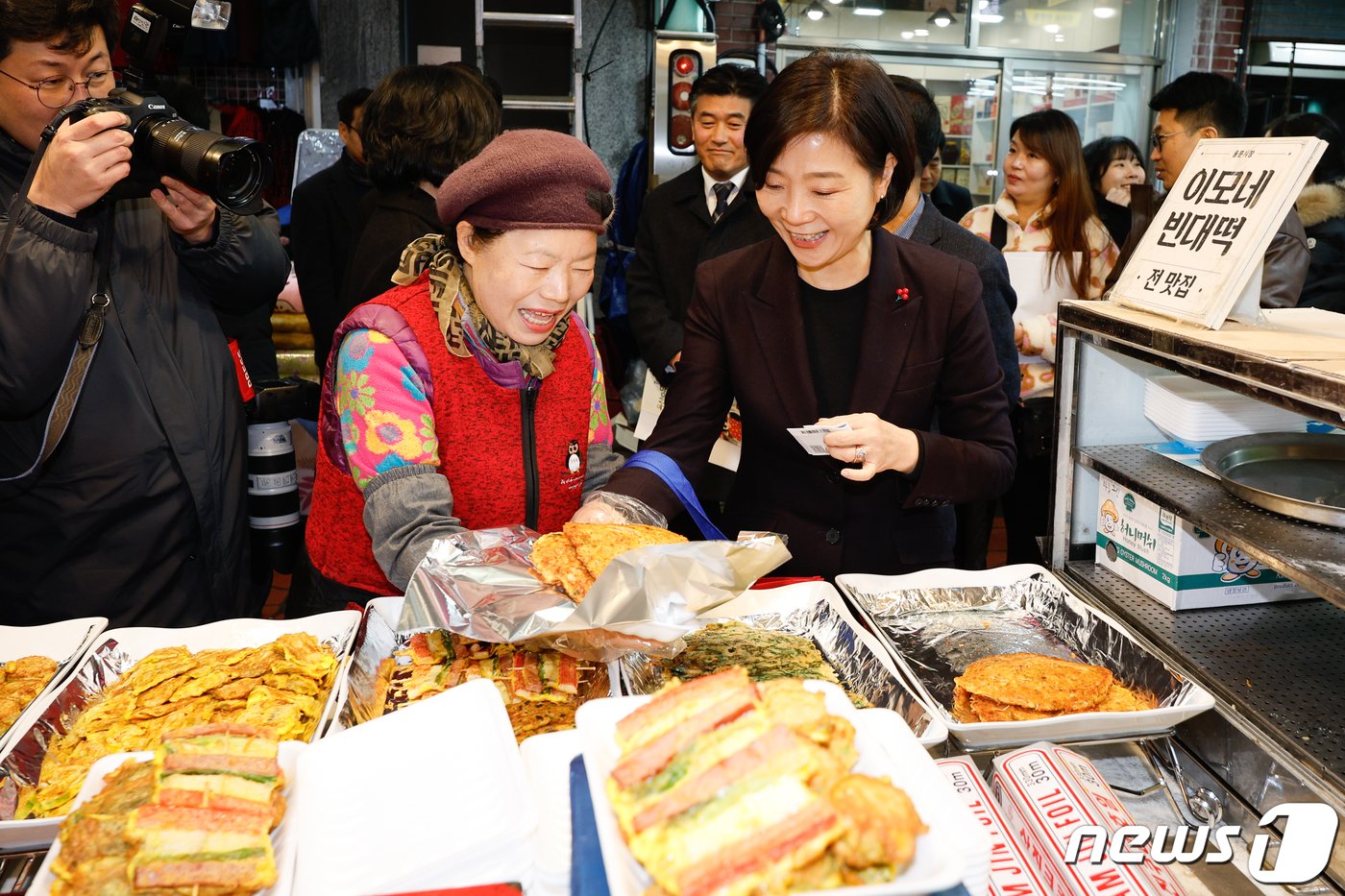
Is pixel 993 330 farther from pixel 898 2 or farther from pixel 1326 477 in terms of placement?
pixel 898 2

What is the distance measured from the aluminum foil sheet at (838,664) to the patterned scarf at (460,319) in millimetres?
586

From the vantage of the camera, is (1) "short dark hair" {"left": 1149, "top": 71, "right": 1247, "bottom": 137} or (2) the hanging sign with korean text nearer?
(2) the hanging sign with korean text

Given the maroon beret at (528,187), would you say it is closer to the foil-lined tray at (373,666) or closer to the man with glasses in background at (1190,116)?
the foil-lined tray at (373,666)

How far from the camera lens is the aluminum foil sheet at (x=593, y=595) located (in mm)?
1443

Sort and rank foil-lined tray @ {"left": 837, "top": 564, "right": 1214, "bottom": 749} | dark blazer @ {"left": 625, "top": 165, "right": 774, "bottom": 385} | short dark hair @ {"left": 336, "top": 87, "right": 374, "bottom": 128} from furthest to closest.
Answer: short dark hair @ {"left": 336, "top": 87, "right": 374, "bottom": 128} < dark blazer @ {"left": 625, "top": 165, "right": 774, "bottom": 385} < foil-lined tray @ {"left": 837, "top": 564, "right": 1214, "bottom": 749}

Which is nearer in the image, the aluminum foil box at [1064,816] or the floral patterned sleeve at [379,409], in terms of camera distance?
the aluminum foil box at [1064,816]

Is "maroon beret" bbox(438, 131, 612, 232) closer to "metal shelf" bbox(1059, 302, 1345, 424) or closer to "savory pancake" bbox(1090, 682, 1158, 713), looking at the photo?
"metal shelf" bbox(1059, 302, 1345, 424)

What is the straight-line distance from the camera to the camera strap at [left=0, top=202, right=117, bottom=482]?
1.91 metres

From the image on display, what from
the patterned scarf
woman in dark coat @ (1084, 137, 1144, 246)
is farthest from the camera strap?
woman in dark coat @ (1084, 137, 1144, 246)

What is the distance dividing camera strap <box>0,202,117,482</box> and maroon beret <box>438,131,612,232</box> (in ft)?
2.49

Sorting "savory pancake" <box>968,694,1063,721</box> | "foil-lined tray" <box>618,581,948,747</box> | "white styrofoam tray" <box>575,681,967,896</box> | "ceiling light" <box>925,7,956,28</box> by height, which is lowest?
"savory pancake" <box>968,694,1063,721</box>

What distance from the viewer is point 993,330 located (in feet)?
9.80

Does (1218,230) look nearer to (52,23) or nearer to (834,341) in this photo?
(834,341)

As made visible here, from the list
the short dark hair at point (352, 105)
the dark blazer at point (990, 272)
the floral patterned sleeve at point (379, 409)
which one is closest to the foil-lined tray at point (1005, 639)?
the floral patterned sleeve at point (379, 409)
